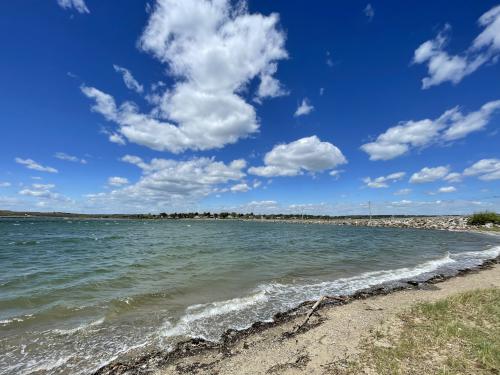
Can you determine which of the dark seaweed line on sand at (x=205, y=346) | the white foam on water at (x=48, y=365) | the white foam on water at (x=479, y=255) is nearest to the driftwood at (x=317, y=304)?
the dark seaweed line on sand at (x=205, y=346)

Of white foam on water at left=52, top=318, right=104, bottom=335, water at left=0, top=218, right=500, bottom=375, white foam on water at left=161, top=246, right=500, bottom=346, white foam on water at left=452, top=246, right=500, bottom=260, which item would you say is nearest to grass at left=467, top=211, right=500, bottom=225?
white foam on water at left=452, top=246, right=500, bottom=260

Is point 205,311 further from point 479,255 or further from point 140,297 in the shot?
point 479,255

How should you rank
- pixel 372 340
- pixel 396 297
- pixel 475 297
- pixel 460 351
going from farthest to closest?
pixel 396 297 < pixel 475 297 < pixel 372 340 < pixel 460 351

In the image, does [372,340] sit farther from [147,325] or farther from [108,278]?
[108,278]

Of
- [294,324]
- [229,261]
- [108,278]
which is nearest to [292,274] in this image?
[229,261]

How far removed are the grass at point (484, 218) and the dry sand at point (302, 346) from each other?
75.2m

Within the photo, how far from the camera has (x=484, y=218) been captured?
67.4 m

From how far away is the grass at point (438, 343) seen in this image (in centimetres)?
533

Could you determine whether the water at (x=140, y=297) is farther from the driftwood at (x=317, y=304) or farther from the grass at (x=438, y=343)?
the grass at (x=438, y=343)

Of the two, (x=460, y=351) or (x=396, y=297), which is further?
(x=396, y=297)

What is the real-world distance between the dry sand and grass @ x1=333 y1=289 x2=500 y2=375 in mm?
513

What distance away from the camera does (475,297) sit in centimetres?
926

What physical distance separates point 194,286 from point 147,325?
4.58 meters

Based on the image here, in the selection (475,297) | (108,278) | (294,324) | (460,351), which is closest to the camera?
(460,351)
